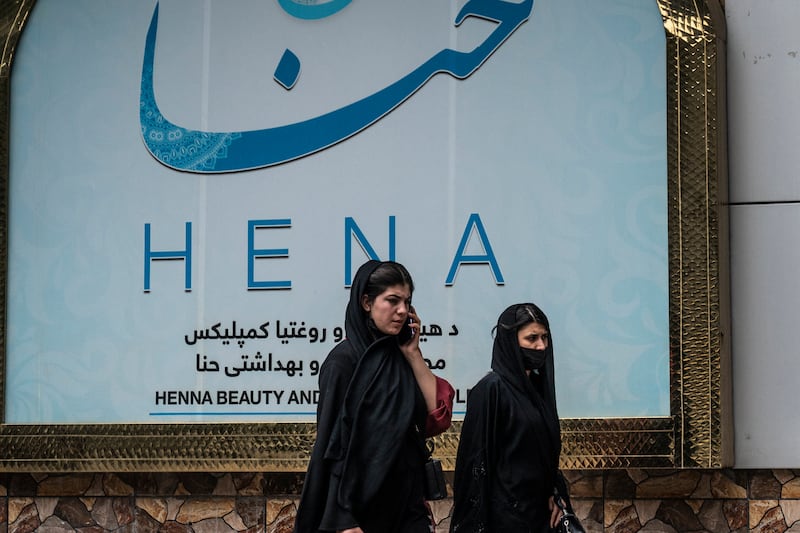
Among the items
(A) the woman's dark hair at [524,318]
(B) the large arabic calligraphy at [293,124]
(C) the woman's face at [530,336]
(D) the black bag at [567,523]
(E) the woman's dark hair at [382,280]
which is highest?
(B) the large arabic calligraphy at [293,124]

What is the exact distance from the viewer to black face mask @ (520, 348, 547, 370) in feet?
18.8

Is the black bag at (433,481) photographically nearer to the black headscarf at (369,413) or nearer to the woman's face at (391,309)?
the black headscarf at (369,413)

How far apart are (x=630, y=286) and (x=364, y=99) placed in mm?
1659

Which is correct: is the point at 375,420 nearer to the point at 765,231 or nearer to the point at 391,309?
the point at 391,309

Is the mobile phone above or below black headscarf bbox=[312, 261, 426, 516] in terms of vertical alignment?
above

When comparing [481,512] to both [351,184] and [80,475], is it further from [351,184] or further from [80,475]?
[80,475]

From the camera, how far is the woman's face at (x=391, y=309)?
4.92 metres

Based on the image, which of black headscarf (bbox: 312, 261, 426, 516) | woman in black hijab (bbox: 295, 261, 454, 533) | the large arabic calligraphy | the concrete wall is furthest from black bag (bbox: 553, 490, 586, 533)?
the large arabic calligraphy

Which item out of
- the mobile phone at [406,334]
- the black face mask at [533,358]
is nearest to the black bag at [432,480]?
the mobile phone at [406,334]

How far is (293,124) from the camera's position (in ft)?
24.2

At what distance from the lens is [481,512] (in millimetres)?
5539

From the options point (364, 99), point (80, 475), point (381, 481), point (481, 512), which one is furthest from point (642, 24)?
point (80, 475)

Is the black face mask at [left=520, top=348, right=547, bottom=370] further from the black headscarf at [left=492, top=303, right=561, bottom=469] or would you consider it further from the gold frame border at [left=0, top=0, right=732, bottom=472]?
the gold frame border at [left=0, top=0, right=732, bottom=472]

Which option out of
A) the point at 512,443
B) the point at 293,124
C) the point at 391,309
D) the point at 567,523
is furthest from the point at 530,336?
the point at 293,124
